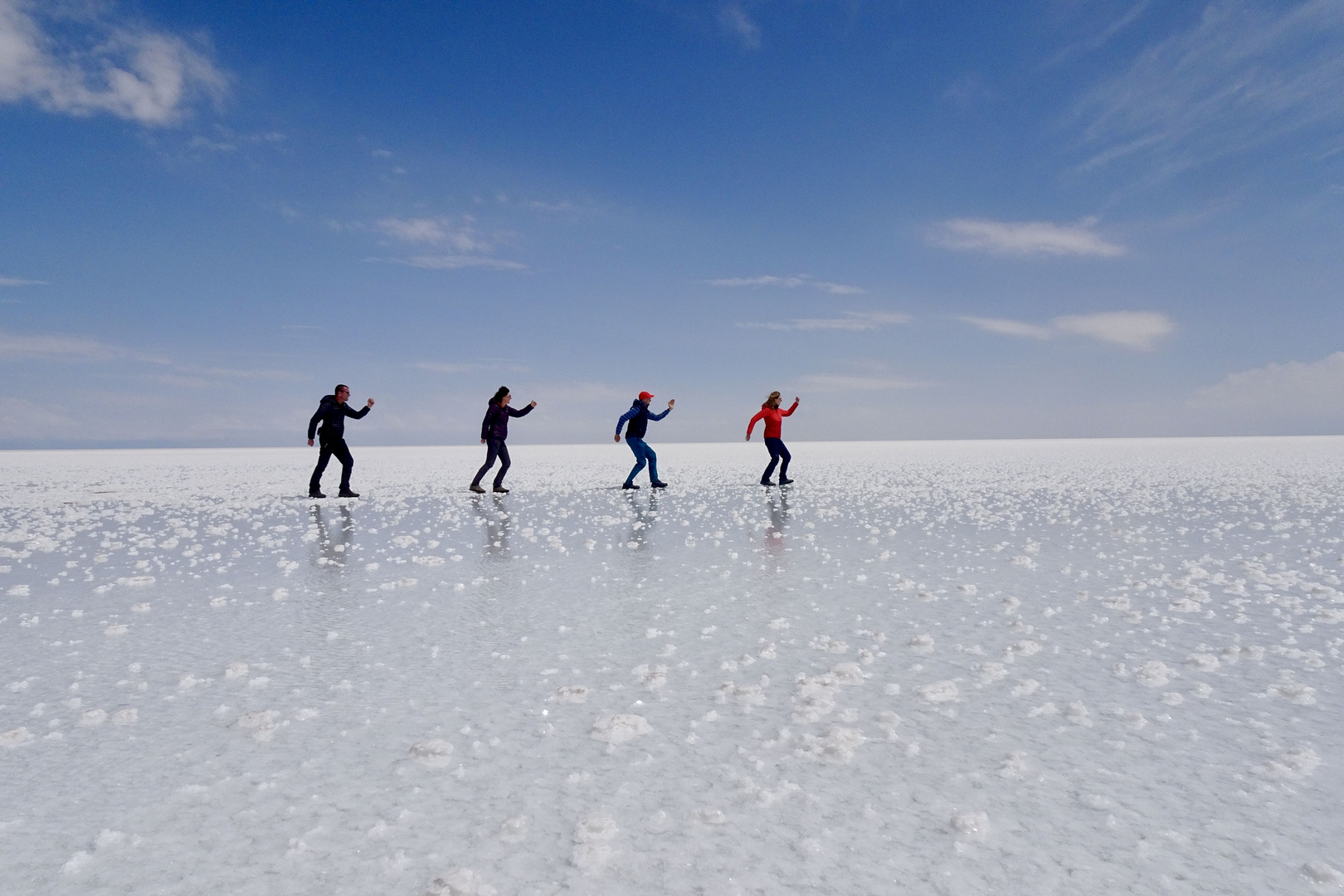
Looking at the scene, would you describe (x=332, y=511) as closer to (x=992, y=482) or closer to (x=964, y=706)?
(x=964, y=706)

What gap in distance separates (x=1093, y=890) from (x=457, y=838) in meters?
2.00

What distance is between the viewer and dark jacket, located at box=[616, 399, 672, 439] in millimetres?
17562

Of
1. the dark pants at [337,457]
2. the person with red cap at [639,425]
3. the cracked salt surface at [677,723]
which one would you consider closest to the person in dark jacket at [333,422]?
the dark pants at [337,457]

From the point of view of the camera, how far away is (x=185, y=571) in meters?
7.75

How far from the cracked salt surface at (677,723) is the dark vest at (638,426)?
9.56 metres

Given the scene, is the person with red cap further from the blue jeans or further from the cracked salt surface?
the cracked salt surface

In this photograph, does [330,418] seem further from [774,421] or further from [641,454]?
[774,421]

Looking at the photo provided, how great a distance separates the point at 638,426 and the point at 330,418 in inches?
263

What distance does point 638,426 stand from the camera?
59.0 ft

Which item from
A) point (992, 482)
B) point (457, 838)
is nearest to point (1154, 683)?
point (457, 838)

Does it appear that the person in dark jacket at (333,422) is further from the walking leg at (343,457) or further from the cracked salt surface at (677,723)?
the cracked salt surface at (677,723)

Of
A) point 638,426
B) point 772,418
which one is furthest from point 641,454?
point 772,418

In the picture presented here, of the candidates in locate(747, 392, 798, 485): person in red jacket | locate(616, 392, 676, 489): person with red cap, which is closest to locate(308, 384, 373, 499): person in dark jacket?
locate(616, 392, 676, 489): person with red cap

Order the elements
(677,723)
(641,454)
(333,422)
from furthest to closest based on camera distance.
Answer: (641,454) → (333,422) → (677,723)
